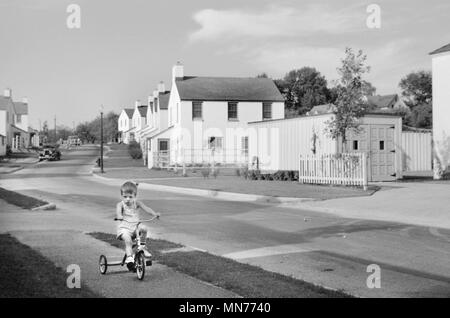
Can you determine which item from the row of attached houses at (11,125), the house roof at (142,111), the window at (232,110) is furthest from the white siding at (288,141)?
the house roof at (142,111)

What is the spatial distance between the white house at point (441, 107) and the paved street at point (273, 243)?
11550mm

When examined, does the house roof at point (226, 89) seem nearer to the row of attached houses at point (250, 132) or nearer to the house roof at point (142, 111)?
the row of attached houses at point (250, 132)

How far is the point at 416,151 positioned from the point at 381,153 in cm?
700

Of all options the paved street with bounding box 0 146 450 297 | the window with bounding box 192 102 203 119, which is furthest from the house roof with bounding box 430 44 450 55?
the window with bounding box 192 102 203 119

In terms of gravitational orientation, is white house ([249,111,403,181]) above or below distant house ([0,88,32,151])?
below

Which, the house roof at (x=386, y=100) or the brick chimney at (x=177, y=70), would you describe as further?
the house roof at (x=386, y=100)

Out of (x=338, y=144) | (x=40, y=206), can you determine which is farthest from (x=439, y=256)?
(x=338, y=144)

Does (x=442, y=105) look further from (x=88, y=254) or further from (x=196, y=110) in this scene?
(x=196, y=110)

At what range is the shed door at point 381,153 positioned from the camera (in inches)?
1036

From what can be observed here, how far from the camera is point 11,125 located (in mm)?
81000

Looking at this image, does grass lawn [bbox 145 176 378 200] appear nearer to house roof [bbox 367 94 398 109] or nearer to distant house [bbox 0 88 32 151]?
distant house [bbox 0 88 32 151]

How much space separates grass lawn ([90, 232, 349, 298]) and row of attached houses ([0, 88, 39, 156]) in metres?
61.8

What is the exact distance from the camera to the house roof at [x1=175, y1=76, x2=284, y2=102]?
4944cm
